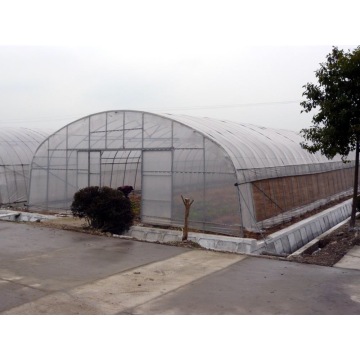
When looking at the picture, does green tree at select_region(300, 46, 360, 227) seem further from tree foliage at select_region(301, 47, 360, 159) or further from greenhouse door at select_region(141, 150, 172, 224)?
greenhouse door at select_region(141, 150, 172, 224)

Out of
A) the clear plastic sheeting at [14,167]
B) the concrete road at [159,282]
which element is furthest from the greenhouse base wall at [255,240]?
the clear plastic sheeting at [14,167]

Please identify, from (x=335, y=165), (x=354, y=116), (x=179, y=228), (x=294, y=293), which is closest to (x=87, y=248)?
(x=179, y=228)

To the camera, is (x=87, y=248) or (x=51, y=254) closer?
(x=51, y=254)

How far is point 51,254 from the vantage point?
9.93 metres

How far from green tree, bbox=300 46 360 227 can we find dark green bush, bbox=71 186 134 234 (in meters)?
6.12

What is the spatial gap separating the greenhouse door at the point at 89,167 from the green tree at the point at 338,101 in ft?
26.4

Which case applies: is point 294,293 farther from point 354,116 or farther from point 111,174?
point 111,174

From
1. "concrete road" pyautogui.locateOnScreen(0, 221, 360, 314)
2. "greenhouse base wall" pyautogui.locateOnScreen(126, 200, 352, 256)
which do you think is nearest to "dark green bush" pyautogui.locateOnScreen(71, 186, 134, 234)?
"greenhouse base wall" pyautogui.locateOnScreen(126, 200, 352, 256)

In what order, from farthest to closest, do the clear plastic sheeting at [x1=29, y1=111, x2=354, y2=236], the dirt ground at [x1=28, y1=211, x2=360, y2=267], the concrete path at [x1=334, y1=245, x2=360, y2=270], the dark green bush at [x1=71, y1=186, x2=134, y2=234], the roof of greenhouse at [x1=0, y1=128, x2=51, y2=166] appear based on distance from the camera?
the roof of greenhouse at [x1=0, y1=128, x2=51, y2=166], the dark green bush at [x1=71, y1=186, x2=134, y2=234], the clear plastic sheeting at [x1=29, y1=111, x2=354, y2=236], the dirt ground at [x1=28, y1=211, x2=360, y2=267], the concrete path at [x1=334, y1=245, x2=360, y2=270]

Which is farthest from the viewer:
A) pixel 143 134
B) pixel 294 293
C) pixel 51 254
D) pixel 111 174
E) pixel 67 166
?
pixel 111 174

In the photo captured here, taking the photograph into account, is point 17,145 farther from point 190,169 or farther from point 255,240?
point 255,240

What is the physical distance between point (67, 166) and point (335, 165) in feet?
44.2

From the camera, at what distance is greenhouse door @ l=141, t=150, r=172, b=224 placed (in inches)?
535

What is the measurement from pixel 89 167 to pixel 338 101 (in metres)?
9.21
